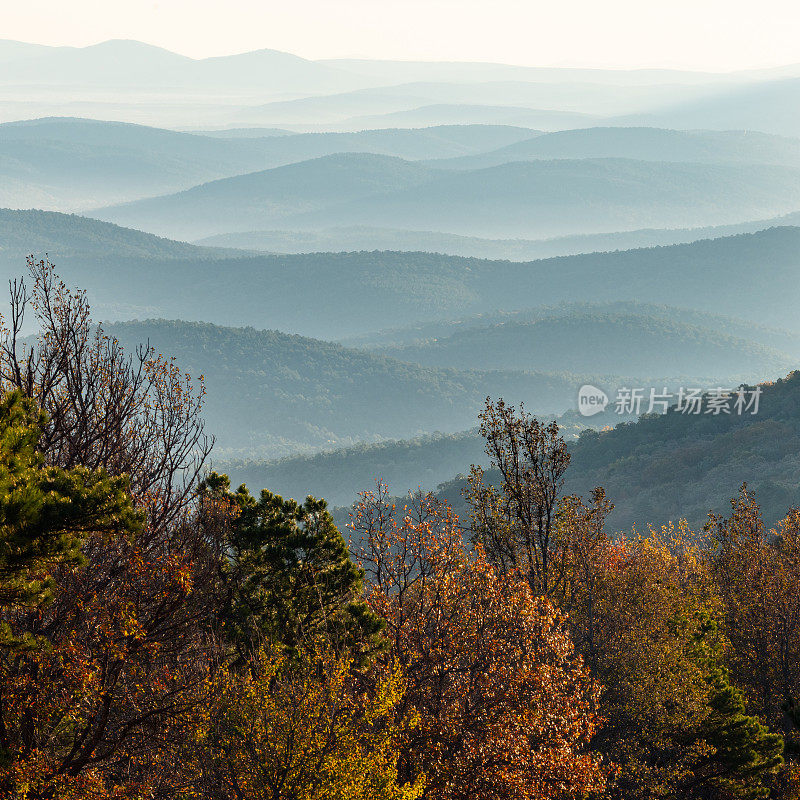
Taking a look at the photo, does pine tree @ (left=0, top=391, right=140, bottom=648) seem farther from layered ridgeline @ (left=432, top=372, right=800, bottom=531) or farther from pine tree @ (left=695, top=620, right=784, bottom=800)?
layered ridgeline @ (left=432, top=372, right=800, bottom=531)

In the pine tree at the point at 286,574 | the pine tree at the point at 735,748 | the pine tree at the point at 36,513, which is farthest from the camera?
the pine tree at the point at 735,748

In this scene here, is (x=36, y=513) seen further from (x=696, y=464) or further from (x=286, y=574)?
(x=696, y=464)

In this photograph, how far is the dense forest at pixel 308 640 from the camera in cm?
1659

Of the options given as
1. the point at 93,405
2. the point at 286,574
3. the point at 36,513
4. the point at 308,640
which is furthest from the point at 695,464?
the point at 36,513

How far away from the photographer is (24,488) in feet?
39.5

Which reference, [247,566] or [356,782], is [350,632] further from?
[356,782]

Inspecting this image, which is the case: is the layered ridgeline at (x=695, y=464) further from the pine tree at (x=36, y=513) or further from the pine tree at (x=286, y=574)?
the pine tree at (x=36, y=513)

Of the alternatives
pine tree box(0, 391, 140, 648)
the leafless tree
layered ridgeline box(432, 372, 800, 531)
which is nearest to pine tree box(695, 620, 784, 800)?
the leafless tree

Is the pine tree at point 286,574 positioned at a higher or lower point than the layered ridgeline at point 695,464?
lower

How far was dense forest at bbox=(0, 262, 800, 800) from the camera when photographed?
1659 centimetres

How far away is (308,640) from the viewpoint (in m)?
24.3

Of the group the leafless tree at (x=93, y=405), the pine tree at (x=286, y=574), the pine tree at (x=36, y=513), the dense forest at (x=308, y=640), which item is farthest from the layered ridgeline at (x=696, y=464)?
the pine tree at (x=36, y=513)

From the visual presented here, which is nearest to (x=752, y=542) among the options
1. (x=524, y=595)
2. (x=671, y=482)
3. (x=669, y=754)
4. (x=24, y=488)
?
(x=669, y=754)

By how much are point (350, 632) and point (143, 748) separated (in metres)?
6.38
